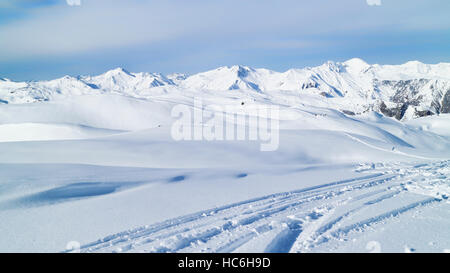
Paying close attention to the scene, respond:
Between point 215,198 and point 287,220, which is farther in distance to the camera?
point 215,198

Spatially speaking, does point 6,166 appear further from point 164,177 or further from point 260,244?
point 260,244

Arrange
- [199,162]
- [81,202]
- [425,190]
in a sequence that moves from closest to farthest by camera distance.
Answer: [81,202], [425,190], [199,162]

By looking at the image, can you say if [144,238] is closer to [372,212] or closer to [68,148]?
[372,212]

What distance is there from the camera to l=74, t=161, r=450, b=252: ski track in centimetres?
486

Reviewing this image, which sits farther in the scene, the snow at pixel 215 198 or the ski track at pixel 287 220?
the snow at pixel 215 198

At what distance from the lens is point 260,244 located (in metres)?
4.86

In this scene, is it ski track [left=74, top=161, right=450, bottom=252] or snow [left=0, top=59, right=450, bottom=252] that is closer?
ski track [left=74, top=161, right=450, bottom=252]

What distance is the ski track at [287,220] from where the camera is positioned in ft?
15.9

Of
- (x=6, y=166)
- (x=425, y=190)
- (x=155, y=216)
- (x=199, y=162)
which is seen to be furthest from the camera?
(x=199, y=162)

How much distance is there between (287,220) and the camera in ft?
19.1
